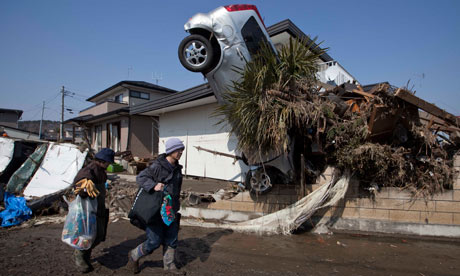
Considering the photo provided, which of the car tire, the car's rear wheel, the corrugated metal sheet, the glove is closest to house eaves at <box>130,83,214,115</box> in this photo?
the car tire

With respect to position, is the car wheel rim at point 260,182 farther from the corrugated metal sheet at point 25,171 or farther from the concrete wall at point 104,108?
the concrete wall at point 104,108

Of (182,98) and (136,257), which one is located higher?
(182,98)

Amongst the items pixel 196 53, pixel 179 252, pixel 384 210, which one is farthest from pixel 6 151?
pixel 384 210

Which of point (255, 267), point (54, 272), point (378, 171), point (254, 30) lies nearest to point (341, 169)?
point (378, 171)

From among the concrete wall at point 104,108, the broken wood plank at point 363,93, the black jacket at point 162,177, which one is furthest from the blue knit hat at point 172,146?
the concrete wall at point 104,108

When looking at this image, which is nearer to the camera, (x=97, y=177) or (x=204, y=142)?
(x=97, y=177)

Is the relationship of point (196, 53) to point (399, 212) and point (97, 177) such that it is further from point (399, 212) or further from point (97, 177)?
point (399, 212)

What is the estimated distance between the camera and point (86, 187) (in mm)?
2975

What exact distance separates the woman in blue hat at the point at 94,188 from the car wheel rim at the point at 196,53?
2.58 meters

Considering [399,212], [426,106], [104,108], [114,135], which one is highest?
[104,108]

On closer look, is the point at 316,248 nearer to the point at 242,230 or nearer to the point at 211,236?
the point at 242,230

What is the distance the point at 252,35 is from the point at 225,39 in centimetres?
71

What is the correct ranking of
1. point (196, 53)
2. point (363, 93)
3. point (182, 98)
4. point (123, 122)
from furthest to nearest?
point (123, 122), point (182, 98), point (196, 53), point (363, 93)

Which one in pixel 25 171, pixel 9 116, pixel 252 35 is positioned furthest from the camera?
pixel 9 116
